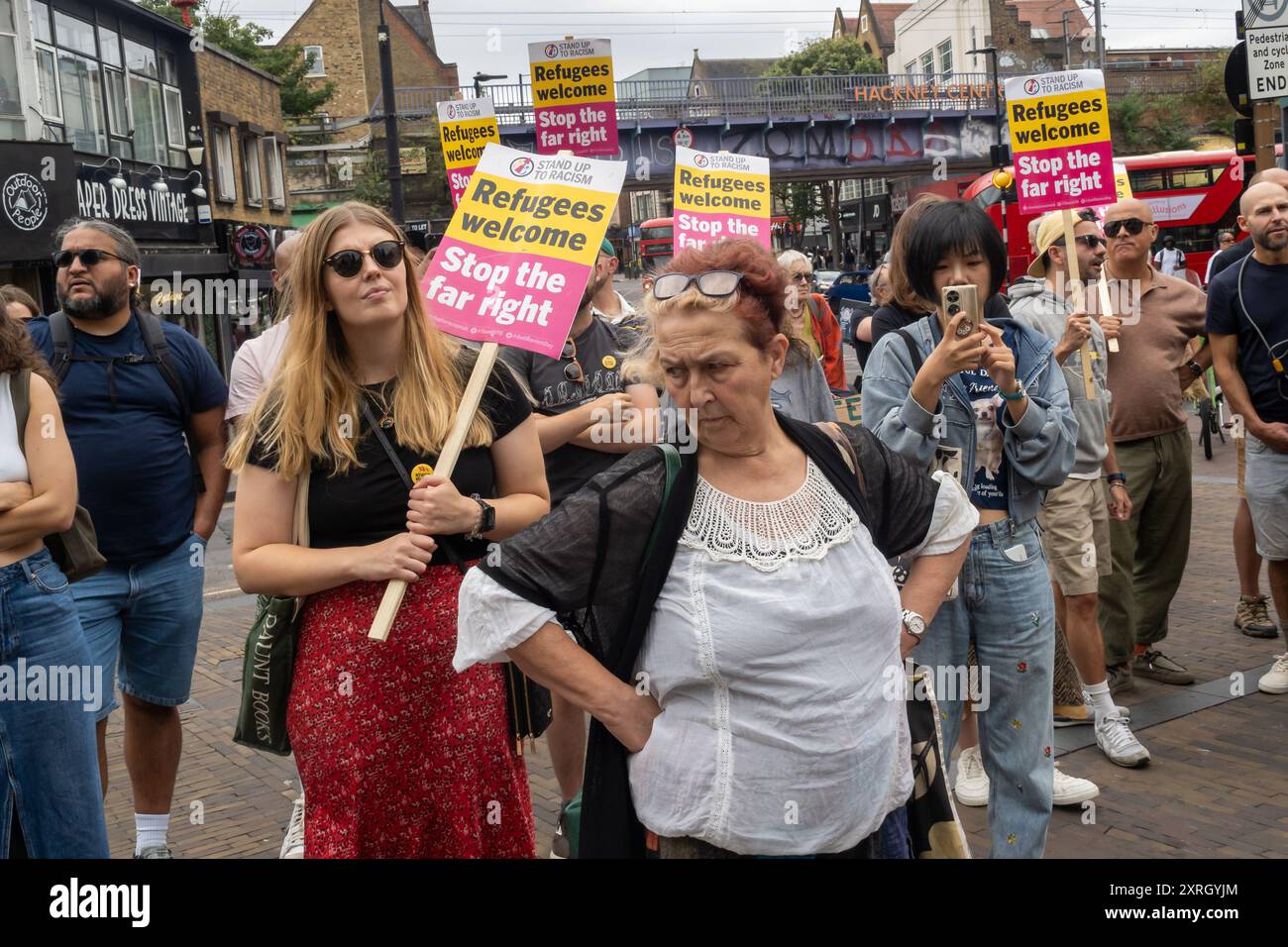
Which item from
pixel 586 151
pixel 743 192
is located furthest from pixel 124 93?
pixel 743 192

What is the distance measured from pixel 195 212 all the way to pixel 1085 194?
2401 centimetres

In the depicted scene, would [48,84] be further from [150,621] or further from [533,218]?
[533,218]

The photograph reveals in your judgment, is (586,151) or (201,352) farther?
(586,151)

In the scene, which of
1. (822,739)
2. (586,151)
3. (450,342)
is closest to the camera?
(822,739)

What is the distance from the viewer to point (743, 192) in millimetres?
6434

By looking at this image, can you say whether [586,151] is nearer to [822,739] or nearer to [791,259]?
[791,259]

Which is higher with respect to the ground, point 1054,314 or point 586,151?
point 586,151

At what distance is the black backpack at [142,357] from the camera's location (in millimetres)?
4438

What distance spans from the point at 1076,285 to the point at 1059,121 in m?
1.25

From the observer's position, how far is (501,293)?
3.42m

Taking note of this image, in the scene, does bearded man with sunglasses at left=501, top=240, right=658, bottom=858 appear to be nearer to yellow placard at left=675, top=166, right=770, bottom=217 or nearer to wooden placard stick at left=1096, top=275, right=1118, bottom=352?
yellow placard at left=675, top=166, right=770, bottom=217

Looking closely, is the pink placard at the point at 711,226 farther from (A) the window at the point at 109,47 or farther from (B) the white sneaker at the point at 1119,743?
(A) the window at the point at 109,47

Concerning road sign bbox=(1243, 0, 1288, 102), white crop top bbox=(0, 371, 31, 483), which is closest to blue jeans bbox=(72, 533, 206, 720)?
white crop top bbox=(0, 371, 31, 483)
